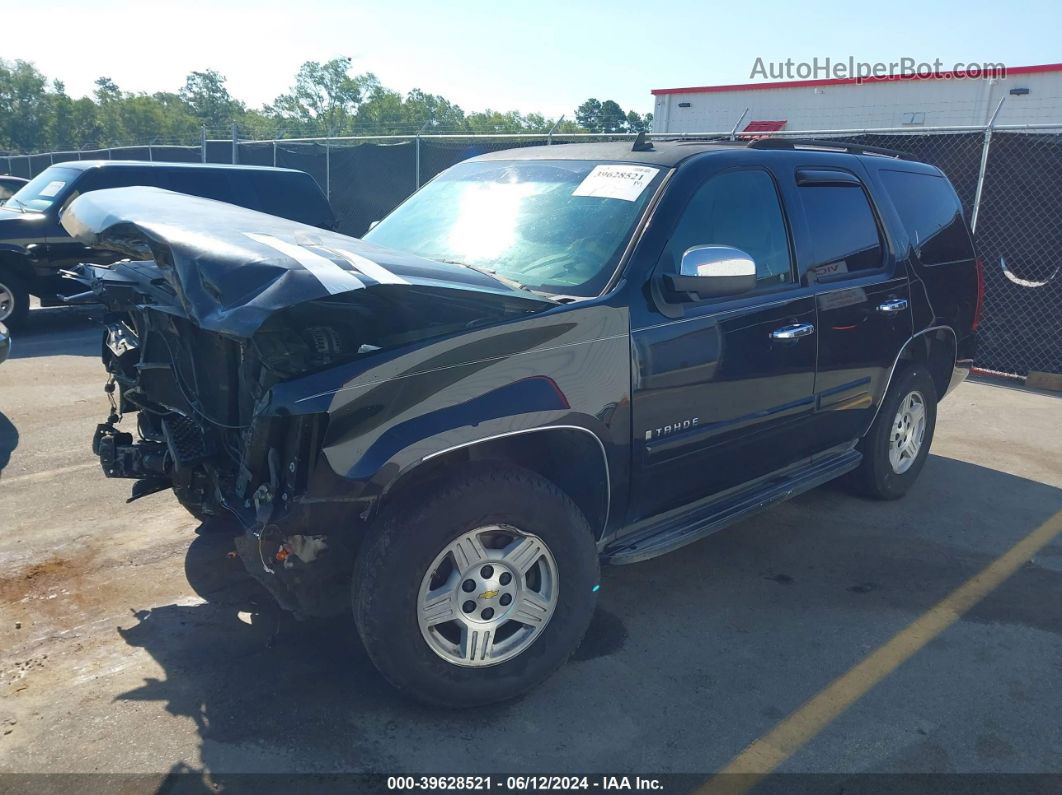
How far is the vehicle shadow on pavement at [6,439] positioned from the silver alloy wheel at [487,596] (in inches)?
153

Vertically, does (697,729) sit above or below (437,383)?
below

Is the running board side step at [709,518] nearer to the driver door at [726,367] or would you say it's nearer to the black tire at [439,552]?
the driver door at [726,367]

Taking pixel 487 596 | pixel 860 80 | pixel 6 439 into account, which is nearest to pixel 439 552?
pixel 487 596

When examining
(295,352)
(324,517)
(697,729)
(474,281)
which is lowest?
(697,729)

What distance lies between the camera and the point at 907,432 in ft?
17.7

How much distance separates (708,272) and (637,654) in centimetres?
163

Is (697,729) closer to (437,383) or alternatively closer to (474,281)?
(437,383)

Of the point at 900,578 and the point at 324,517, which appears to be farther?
the point at 900,578

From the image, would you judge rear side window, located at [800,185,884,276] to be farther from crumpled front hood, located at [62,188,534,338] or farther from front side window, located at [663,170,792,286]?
crumpled front hood, located at [62,188,534,338]

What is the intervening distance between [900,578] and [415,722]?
2677 mm

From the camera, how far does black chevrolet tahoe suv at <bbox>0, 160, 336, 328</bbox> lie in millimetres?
10062

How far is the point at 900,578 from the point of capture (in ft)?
14.3

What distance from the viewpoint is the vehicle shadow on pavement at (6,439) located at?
5627 millimetres

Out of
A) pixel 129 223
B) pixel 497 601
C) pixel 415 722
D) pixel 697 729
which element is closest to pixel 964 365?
pixel 697 729
